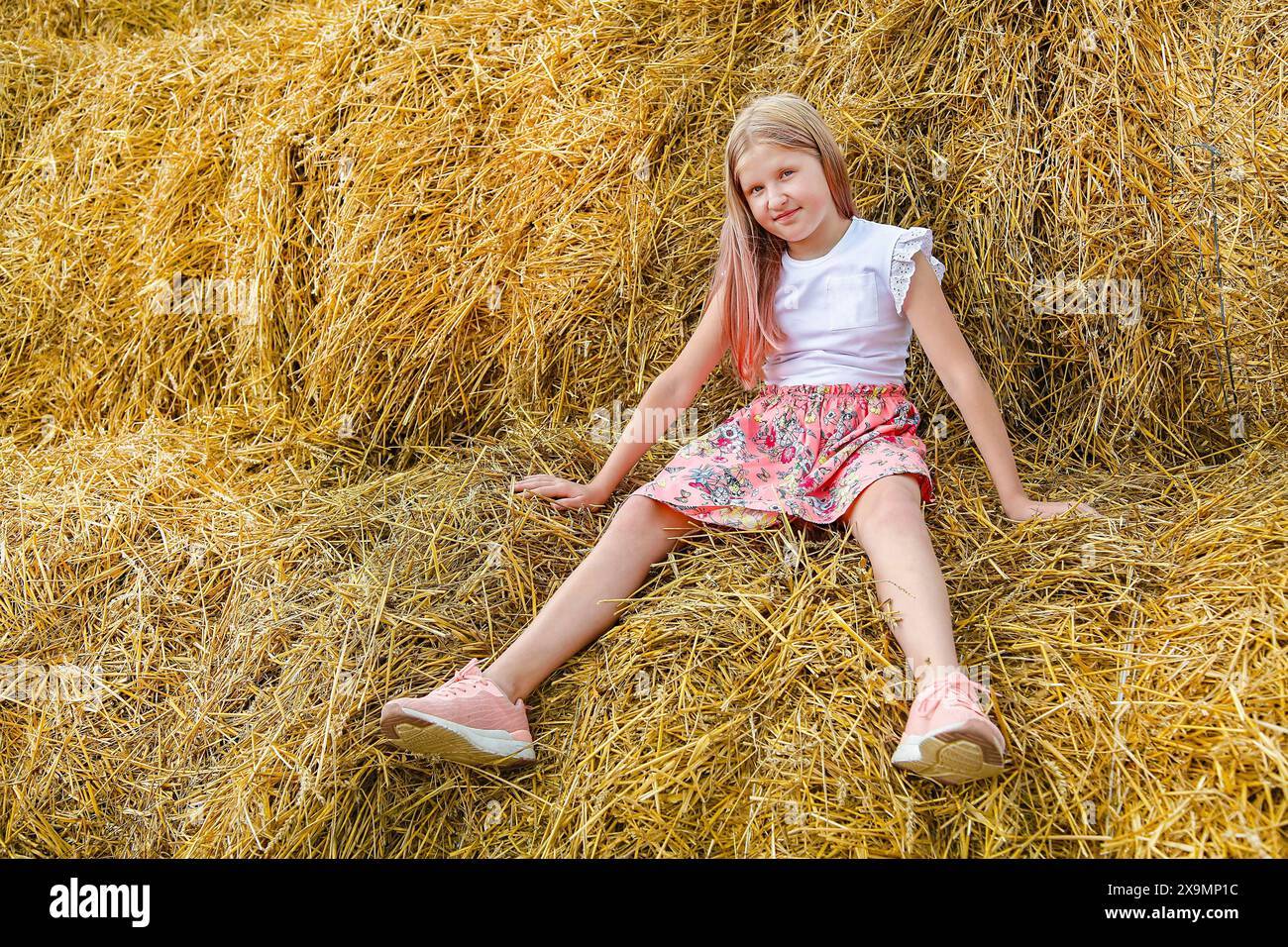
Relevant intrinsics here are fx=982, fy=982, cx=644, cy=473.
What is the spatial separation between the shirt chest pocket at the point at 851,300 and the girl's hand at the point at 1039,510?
0.49m

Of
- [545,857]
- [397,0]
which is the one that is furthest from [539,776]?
[397,0]

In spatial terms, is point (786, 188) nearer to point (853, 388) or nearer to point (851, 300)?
point (851, 300)

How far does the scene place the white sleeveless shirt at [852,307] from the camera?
Result: 2.12 meters

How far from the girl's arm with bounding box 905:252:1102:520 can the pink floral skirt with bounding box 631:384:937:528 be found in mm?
130

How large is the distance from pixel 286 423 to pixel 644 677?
4.48ft

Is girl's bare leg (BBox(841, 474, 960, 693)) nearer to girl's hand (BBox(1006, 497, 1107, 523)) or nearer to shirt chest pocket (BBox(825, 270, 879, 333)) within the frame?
girl's hand (BBox(1006, 497, 1107, 523))

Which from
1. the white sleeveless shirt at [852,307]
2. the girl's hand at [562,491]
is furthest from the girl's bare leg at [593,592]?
the white sleeveless shirt at [852,307]

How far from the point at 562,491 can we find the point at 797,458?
525 millimetres

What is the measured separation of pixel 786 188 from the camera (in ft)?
6.84

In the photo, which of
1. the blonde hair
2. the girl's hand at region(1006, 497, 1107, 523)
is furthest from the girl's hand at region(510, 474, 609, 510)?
the girl's hand at region(1006, 497, 1107, 523)

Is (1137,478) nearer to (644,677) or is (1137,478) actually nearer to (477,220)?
(644,677)

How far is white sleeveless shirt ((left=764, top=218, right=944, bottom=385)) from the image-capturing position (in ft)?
6.94

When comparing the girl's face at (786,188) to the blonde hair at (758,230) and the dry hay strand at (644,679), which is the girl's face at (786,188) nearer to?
the blonde hair at (758,230)

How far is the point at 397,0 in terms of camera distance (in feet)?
8.98
